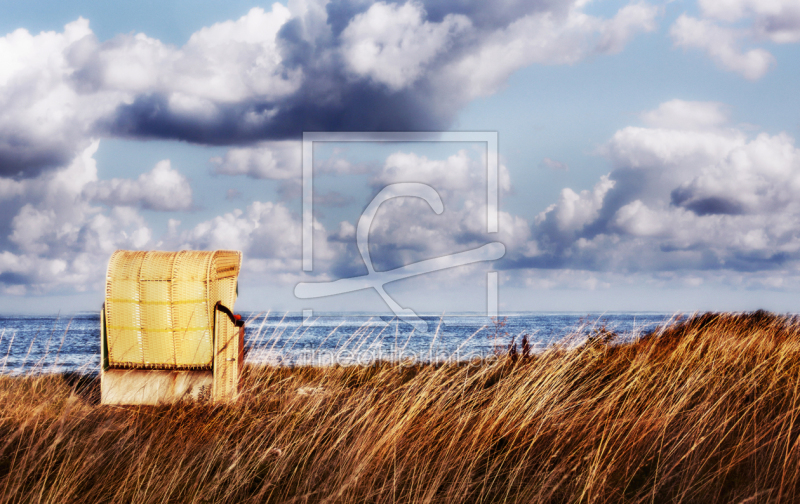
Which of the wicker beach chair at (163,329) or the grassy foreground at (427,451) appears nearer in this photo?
the grassy foreground at (427,451)

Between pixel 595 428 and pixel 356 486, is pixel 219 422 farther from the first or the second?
pixel 595 428

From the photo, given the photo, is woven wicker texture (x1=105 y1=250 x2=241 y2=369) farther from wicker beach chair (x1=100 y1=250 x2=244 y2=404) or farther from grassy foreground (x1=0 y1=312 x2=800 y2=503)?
grassy foreground (x1=0 y1=312 x2=800 y2=503)

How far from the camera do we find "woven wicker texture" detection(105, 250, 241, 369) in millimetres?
4926

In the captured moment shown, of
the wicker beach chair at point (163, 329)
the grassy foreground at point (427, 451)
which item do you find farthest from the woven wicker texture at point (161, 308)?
the grassy foreground at point (427, 451)

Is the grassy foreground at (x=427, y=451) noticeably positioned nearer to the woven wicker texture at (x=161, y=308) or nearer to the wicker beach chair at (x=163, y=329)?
the wicker beach chair at (x=163, y=329)


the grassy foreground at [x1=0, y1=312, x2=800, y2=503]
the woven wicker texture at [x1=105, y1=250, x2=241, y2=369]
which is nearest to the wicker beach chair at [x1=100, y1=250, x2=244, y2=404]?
the woven wicker texture at [x1=105, y1=250, x2=241, y2=369]

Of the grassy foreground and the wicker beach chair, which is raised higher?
the wicker beach chair

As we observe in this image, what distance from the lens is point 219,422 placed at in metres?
4.43

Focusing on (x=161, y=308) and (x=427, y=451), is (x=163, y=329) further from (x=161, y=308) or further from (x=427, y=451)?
(x=427, y=451)

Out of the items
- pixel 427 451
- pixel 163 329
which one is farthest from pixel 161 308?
pixel 427 451

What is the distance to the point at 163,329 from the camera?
16.4 ft

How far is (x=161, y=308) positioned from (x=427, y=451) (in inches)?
118

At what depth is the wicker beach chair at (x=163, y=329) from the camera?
4.93 m

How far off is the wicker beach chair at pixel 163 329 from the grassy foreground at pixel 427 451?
0.26 metres
